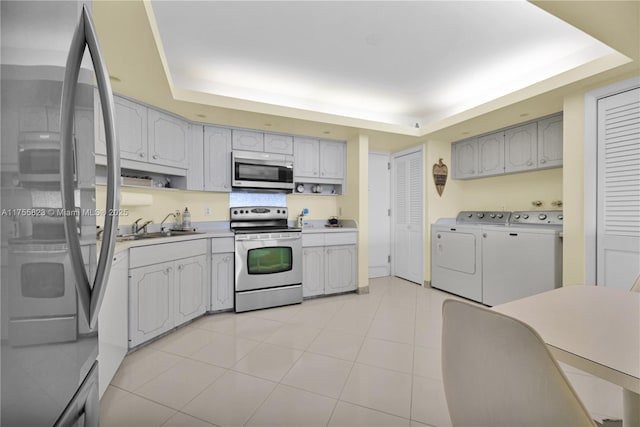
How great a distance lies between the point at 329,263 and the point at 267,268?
2.82ft

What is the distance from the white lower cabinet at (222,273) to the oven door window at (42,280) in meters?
2.62

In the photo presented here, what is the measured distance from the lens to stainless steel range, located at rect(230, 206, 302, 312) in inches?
123

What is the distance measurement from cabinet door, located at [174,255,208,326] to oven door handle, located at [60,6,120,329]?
2126mm

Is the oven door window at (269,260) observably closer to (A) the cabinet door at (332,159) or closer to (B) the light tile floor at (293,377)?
(B) the light tile floor at (293,377)

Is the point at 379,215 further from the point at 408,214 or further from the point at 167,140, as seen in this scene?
the point at 167,140

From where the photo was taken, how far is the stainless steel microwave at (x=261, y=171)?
343cm

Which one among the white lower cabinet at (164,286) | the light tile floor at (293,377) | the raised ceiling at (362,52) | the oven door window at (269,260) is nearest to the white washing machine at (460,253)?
the light tile floor at (293,377)

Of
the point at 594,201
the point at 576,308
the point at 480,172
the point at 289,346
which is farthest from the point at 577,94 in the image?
the point at 289,346

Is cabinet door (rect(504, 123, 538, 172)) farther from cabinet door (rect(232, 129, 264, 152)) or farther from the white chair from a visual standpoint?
the white chair

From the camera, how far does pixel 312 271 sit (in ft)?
11.7

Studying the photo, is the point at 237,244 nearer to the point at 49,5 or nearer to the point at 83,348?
the point at 83,348

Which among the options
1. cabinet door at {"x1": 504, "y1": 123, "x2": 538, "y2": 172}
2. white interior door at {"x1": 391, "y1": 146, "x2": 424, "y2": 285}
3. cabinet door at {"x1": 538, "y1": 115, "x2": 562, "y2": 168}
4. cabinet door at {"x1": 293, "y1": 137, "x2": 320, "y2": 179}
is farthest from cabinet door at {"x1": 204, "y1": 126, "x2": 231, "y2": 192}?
cabinet door at {"x1": 538, "y1": 115, "x2": 562, "y2": 168}

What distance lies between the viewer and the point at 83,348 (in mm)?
614

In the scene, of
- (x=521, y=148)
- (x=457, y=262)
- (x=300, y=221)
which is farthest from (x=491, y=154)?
(x=300, y=221)
